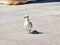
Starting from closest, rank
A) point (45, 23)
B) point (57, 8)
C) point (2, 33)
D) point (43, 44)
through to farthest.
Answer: point (43, 44)
point (2, 33)
point (45, 23)
point (57, 8)

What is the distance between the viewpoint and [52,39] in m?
7.66

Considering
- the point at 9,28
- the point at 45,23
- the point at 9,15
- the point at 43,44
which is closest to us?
the point at 43,44

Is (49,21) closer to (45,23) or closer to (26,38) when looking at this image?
(45,23)

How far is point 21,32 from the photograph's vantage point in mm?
8664

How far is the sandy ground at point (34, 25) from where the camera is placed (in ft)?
24.8

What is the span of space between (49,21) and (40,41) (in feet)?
10.8

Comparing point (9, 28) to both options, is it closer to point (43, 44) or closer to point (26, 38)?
point (26, 38)

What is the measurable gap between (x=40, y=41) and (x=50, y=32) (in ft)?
4.10

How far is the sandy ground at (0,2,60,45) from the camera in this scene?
7.55 meters

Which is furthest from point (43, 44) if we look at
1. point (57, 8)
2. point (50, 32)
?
point (57, 8)

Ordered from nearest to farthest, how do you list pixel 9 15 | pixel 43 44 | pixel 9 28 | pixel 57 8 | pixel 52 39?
pixel 43 44, pixel 52 39, pixel 9 28, pixel 9 15, pixel 57 8

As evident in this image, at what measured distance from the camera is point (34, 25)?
9.81 meters

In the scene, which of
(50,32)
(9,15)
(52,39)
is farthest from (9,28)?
(9,15)

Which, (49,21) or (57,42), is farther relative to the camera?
(49,21)
